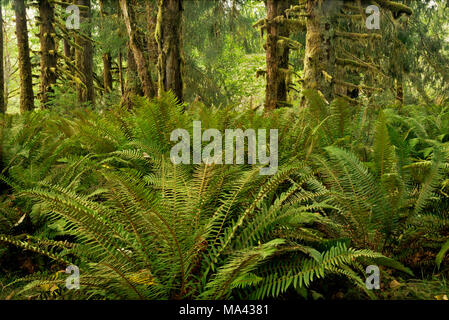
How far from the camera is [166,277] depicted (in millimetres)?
1423

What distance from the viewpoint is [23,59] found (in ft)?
30.4

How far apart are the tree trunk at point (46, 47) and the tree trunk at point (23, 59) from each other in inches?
54.2

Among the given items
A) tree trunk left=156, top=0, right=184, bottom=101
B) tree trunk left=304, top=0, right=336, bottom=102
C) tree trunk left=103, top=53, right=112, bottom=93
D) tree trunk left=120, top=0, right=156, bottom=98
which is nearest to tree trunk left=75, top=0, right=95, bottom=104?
tree trunk left=103, top=53, right=112, bottom=93

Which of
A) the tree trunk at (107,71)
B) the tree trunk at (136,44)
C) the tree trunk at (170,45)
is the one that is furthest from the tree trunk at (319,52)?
the tree trunk at (107,71)

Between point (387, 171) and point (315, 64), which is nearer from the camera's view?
point (387, 171)

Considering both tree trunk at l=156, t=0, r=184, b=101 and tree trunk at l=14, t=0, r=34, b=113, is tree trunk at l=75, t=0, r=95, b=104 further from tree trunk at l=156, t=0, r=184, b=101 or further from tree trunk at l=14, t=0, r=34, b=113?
tree trunk at l=156, t=0, r=184, b=101

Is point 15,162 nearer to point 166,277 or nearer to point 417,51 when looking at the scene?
point 166,277

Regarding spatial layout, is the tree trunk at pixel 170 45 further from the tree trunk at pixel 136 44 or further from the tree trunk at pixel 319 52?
the tree trunk at pixel 319 52

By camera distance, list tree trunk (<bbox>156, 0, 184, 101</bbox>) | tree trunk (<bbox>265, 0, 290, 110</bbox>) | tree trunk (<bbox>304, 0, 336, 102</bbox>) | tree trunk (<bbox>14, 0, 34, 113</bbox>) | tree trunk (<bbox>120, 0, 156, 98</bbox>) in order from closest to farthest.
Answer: tree trunk (<bbox>156, 0, 184, 101</bbox>)
tree trunk (<bbox>304, 0, 336, 102</bbox>)
tree trunk (<bbox>120, 0, 156, 98</bbox>)
tree trunk (<bbox>265, 0, 290, 110</bbox>)
tree trunk (<bbox>14, 0, 34, 113</bbox>)

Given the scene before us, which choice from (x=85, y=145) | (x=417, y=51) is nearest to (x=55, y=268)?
(x=85, y=145)

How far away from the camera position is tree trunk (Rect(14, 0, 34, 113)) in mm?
9258

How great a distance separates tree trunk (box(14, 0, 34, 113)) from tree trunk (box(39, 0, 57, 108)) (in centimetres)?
138

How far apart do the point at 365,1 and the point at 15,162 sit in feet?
21.0

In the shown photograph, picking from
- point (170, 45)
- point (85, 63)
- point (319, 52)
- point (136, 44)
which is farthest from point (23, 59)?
point (319, 52)
